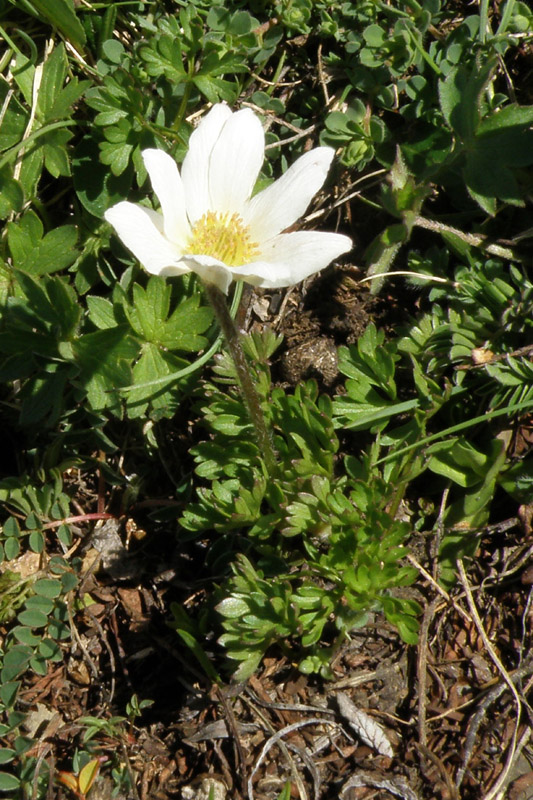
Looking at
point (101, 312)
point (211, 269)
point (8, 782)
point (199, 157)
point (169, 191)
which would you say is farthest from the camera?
point (101, 312)

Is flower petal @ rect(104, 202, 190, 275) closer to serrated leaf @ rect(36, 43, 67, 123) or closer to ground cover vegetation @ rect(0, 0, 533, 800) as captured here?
ground cover vegetation @ rect(0, 0, 533, 800)

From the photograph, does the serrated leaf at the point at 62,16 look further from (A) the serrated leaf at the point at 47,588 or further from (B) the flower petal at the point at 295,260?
(A) the serrated leaf at the point at 47,588

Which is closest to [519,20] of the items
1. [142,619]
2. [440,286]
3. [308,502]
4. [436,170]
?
[436,170]

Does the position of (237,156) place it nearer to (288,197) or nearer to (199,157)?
(199,157)

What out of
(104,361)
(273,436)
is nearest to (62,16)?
(104,361)

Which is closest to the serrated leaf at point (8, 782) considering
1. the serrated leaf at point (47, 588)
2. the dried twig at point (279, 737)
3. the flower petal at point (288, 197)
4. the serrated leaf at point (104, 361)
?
the serrated leaf at point (47, 588)

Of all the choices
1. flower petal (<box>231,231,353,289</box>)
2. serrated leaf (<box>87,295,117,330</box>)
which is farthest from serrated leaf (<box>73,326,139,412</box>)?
flower petal (<box>231,231,353,289</box>)

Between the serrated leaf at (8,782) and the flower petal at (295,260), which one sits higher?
the flower petal at (295,260)
